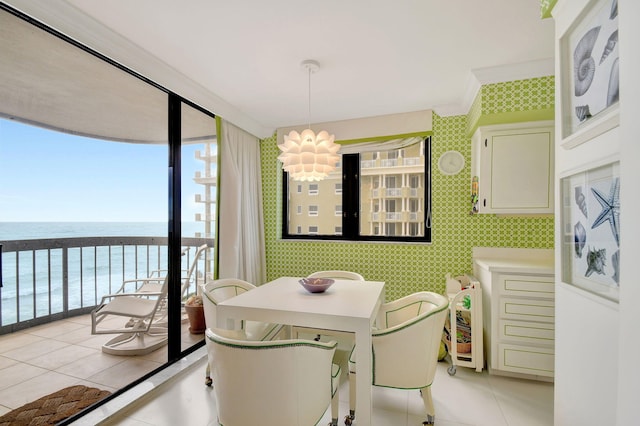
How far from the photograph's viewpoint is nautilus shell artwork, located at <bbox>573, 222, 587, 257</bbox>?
96 centimetres

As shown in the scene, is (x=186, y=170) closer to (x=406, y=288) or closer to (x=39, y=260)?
(x=39, y=260)

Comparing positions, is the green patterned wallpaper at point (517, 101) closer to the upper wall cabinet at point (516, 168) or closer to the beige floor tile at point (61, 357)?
the upper wall cabinet at point (516, 168)

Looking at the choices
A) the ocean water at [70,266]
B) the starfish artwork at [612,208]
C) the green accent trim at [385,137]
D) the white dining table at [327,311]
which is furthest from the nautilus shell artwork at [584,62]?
the ocean water at [70,266]

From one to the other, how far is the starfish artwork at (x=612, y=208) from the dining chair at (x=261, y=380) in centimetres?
111

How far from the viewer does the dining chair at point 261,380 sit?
44.1 inches

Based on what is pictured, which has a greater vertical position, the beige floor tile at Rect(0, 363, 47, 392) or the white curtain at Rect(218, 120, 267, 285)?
the white curtain at Rect(218, 120, 267, 285)

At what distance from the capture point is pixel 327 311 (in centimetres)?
157

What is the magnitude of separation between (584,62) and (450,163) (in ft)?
6.88

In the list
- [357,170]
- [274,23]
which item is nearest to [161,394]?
[274,23]

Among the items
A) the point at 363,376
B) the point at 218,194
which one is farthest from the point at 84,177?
the point at 363,376

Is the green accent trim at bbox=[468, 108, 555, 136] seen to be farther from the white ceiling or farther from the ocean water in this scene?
the ocean water

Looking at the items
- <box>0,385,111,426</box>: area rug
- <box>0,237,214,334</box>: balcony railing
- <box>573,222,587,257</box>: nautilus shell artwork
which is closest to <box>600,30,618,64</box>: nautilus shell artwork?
<box>573,222,587,257</box>: nautilus shell artwork

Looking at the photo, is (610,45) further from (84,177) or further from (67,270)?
(67,270)

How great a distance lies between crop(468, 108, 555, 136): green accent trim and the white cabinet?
4.01ft
